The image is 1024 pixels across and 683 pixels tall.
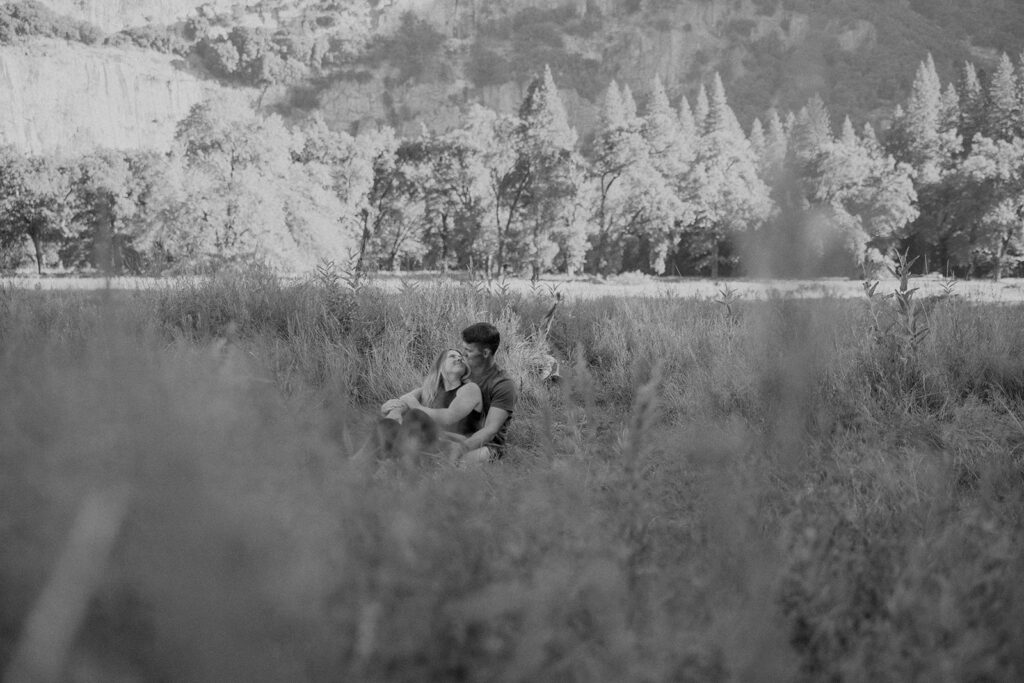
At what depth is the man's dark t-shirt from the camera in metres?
5.15

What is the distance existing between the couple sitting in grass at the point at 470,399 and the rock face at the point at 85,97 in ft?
368

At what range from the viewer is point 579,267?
45.8 metres

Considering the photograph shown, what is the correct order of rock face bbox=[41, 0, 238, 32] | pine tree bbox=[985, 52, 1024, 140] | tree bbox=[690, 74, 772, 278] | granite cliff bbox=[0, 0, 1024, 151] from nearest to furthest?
tree bbox=[690, 74, 772, 278], pine tree bbox=[985, 52, 1024, 140], granite cliff bbox=[0, 0, 1024, 151], rock face bbox=[41, 0, 238, 32]

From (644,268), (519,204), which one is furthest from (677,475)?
(644,268)

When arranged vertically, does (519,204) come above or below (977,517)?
above

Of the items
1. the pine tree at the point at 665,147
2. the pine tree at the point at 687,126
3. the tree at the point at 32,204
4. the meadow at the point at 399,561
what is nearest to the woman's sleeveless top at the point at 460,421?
the meadow at the point at 399,561

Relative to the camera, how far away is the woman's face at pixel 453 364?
534cm

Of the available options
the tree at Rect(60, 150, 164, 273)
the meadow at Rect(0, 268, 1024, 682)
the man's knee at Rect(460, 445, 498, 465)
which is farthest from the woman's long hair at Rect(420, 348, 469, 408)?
the tree at Rect(60, 150, 164, 273)

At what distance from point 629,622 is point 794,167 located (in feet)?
2.86

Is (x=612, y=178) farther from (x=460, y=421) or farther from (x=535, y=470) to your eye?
(x=535, y=470)

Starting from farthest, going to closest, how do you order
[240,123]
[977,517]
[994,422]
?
[240,123]
[994,422]
[977,517]

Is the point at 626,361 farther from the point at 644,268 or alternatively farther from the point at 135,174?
the point at 135,174

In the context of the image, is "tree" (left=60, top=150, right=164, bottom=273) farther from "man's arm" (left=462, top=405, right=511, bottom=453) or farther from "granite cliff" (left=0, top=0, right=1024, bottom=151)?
"man's arm" (left=462, top=405, right=511, bottom=453)

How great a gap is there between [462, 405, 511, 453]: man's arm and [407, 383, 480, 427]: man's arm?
16 cm
